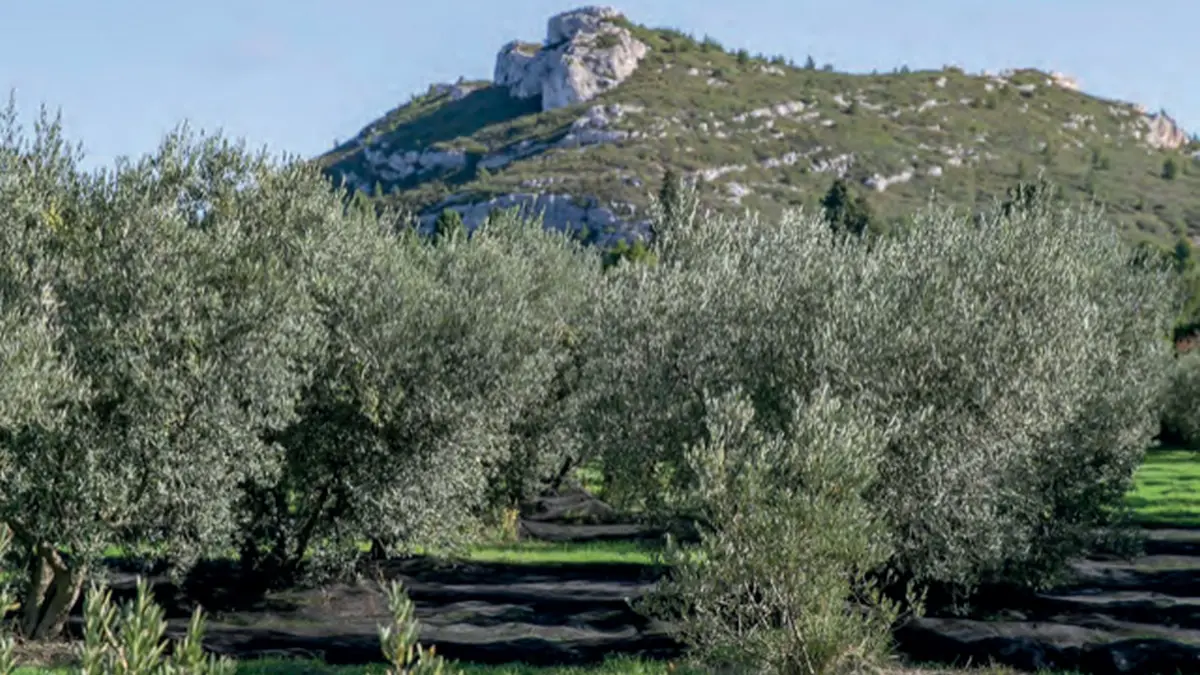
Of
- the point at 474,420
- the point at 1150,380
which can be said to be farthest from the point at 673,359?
the point at 1150,380

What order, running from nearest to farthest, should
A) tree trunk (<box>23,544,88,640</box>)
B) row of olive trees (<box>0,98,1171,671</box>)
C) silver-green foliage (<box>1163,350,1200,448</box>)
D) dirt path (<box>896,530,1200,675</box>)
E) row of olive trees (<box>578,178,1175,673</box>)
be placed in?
row of olive trees (<box>578,178,1175,673</box>) < row of olive trees (<box>0,98,1171,671</box>) < dirt path (<box>896,530,1200,675</box>) < tree trunk (<box>23,544,88,640</box>) < silver-green foliage (<box>1163,350,1200,448</box>)

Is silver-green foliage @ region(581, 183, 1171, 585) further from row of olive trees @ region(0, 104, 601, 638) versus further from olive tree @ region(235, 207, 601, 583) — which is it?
row of olive trees @ region(0, 104, 601, 638)

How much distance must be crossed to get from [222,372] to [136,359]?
1559mm

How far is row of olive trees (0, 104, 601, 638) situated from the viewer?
70.0 ft

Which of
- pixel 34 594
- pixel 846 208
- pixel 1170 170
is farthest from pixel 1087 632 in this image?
pixel 1170 170

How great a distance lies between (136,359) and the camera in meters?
21.1

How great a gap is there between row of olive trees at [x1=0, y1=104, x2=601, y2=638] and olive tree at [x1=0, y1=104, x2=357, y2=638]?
0.04 m

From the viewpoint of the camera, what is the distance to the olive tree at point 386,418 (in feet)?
85.8

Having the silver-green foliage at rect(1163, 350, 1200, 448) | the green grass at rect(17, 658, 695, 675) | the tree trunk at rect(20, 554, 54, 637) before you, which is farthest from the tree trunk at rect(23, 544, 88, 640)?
the silver-green foliage at rect(1163, 350, 1200, 448)

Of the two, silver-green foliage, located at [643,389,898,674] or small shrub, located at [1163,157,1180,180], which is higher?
small shrub, located at [1163,157,1180,180]

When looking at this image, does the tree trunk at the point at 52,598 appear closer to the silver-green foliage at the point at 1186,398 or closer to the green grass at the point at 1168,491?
the green grass at the point at 1168,491

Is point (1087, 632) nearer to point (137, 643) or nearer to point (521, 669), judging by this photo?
point (521, 669)

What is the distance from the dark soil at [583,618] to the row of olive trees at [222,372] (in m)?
1.53

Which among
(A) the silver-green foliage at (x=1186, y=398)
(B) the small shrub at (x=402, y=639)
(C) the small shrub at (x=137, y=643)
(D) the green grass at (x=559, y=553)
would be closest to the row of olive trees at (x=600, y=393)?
(D) the green grass at (x=559, y=553)
